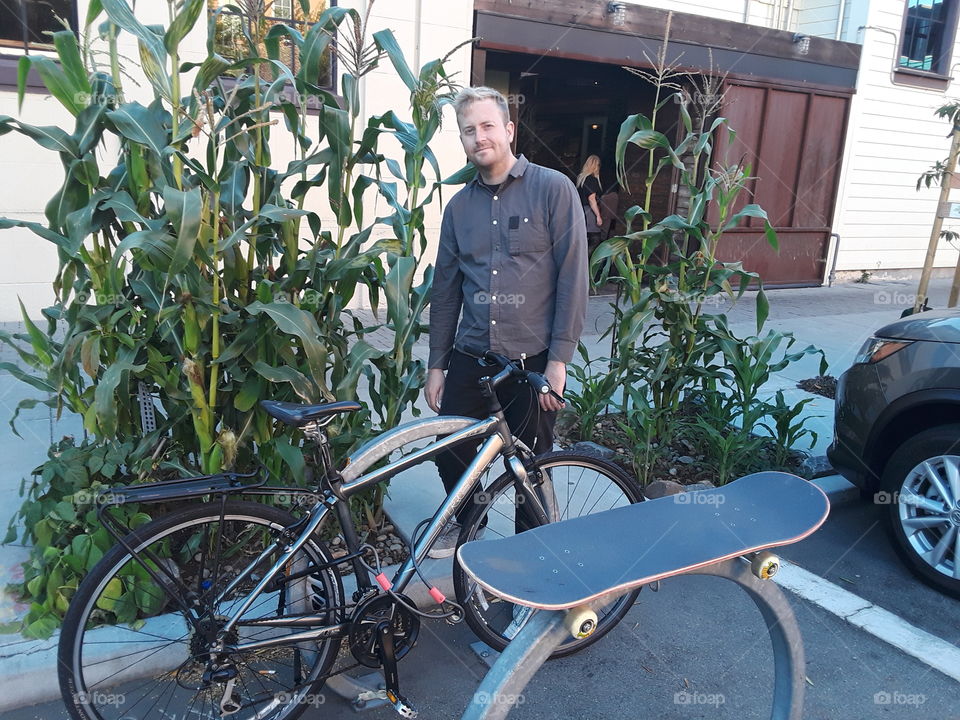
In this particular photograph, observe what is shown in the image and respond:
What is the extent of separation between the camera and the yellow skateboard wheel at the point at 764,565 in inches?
84.4

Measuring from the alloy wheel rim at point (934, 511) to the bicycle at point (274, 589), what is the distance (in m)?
1.51

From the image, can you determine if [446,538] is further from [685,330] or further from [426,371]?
[685,330]

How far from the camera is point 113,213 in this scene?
9.52ft

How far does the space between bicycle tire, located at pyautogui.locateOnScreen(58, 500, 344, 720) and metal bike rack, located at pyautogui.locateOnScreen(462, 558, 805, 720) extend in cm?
91

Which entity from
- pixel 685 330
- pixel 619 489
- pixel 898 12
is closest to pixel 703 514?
pixel 619 489

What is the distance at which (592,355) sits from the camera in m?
7.12
